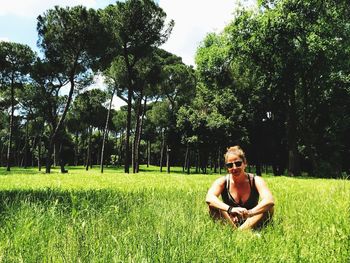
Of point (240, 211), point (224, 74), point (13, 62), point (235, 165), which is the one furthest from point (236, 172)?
point (13, 62)

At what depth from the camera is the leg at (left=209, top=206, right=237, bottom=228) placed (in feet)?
19.7

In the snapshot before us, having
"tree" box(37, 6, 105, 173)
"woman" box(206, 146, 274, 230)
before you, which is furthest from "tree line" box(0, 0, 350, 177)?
"woman" box(206, 146, 274, 230)

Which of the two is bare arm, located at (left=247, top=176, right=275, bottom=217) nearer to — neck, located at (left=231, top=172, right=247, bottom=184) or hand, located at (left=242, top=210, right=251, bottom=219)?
hand, located at (left=242, top=210, right=251, bottom=219)

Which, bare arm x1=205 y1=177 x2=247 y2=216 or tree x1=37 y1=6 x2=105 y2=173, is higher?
tree x1=37 y1=6 x2=105 y2=173

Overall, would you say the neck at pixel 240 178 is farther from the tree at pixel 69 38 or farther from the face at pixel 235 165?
the tree at pixel 69 38

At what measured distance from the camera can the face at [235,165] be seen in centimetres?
650

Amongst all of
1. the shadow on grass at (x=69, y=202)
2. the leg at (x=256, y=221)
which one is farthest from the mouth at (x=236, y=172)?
the shadow on grass at (x=69, y=202)

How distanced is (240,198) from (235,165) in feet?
2.35

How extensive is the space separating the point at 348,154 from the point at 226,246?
59407mm

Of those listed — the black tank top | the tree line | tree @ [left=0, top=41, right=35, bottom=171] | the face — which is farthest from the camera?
tree @ [left=0, top=41, right=35, bottom=171]

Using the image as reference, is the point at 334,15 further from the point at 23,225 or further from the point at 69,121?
the point at 69,121

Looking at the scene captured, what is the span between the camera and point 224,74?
49.6 meters

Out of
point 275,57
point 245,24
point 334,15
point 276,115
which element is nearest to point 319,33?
point 334,15

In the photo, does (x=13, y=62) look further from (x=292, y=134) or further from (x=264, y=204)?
(x=264, y=204)
